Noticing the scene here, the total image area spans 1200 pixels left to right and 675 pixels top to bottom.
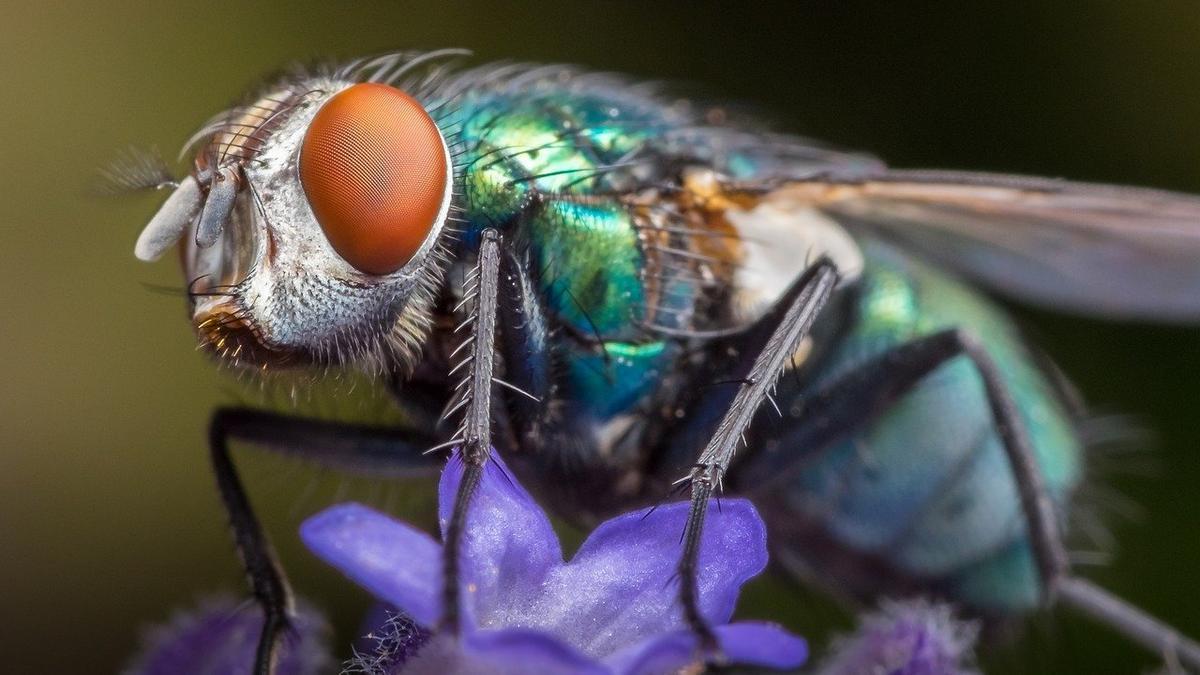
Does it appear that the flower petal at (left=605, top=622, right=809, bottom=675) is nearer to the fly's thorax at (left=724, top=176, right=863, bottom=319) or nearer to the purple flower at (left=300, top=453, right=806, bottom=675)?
the purple flower at (left=300, top=453, right=806, bottom=675)

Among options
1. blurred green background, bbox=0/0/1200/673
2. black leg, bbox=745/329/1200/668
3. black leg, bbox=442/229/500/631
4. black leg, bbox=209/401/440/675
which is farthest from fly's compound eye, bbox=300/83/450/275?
blurred green background, bbox=0/0/1200/673

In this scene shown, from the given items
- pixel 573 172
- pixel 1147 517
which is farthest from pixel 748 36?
pixel 573 172

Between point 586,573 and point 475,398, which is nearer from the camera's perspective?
point 586,573

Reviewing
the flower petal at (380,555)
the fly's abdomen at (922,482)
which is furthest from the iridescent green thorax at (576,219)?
the flower petal at (380,555)

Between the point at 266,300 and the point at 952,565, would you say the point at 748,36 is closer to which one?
the point at 952,565

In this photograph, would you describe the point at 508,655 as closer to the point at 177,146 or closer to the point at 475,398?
the point at 475,398

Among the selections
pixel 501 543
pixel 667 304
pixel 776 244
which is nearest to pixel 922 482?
pixel 776 244

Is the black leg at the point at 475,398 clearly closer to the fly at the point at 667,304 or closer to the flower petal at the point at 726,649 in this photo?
the fly at the point at 667,304
